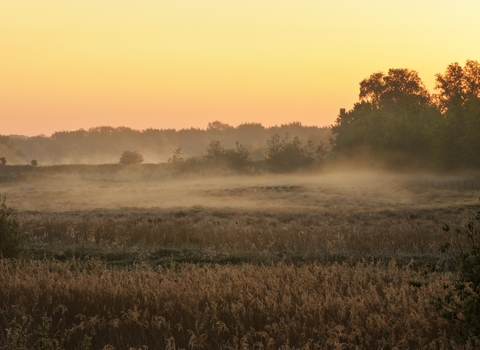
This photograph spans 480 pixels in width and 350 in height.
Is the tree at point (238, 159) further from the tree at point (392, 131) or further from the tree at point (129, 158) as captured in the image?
the tree at point (129, 158)

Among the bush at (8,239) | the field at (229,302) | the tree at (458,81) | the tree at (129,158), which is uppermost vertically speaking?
the tree at (458,81)

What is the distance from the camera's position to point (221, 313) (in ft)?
28.9

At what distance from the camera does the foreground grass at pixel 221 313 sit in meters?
7.85

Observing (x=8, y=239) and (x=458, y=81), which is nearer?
(x=8, y=239)

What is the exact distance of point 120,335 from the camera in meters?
8.34

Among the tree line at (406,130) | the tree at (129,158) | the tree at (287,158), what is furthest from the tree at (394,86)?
the tree at (129,158)

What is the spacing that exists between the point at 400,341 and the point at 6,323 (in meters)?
5.88

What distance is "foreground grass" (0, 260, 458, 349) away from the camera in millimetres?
7852

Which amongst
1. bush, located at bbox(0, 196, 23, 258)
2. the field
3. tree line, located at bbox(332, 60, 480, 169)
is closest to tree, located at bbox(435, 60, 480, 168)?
tree line, located at bbox(332, 60, 480, 169)

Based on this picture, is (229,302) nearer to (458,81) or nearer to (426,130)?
(426,130)

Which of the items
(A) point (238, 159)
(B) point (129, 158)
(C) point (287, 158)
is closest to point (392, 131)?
(C) point (287, 158)

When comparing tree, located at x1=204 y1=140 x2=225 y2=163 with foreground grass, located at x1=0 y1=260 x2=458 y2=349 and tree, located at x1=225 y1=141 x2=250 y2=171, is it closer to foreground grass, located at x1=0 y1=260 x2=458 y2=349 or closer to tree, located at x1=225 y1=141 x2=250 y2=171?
tree, located at x1=225 y1=141 x2=250 y2=171

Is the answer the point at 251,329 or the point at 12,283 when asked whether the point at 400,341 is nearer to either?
the point at 251,329

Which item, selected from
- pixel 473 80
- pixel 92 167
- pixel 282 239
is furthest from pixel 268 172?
pixel 282 239
